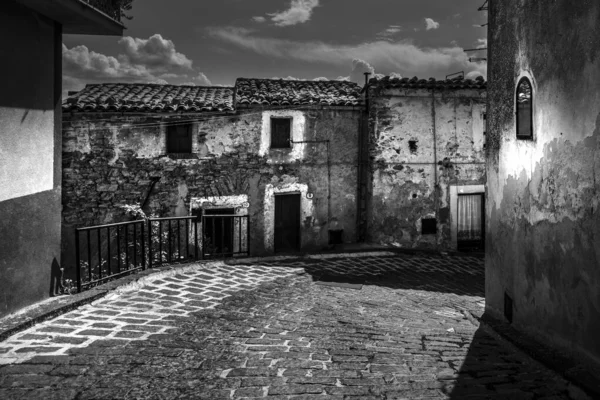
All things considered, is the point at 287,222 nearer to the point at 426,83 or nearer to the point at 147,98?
the point at 147,98

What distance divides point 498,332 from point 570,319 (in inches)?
45.7

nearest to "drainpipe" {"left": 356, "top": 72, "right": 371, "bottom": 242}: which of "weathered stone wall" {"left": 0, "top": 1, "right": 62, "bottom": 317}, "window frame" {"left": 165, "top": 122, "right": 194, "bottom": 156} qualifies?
"window frame" {"left": 165, "top": 122, "right": 194, "bottom": 156}

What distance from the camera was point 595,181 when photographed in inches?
149

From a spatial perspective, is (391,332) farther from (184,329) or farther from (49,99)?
(49,99)

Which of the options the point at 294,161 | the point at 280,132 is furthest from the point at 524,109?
the point at 280,132

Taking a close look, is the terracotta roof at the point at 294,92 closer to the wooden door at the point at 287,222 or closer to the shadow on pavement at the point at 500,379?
the wooden door at the point at 287,222

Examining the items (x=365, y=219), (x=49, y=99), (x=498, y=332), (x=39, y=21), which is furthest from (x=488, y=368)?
(x=365, y=219)

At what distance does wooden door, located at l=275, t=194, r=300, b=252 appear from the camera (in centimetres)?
1516

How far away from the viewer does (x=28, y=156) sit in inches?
220

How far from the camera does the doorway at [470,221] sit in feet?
51.0

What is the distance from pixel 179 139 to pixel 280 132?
309 cm

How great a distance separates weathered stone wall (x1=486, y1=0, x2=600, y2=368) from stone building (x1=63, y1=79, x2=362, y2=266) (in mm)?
9126

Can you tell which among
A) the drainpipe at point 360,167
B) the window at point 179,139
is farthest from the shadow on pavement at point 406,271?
the window at point 179,139

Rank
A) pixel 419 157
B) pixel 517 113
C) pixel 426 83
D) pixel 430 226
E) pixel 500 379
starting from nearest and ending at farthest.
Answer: pixel 500 379
pixel 517 113
pixel 426 83
pixel 419 157
pixel 430 226
